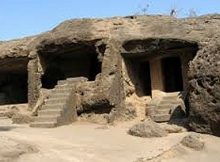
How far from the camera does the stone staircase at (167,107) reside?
1394 centimetres

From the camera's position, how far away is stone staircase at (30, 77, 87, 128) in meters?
13.5

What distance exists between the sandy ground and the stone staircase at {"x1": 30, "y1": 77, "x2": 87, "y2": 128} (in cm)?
82

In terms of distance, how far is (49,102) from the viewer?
14.7 m

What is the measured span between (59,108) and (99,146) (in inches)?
167

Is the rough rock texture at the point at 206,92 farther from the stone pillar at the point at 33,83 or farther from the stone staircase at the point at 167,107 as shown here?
the stone pillar at the point at 33,83

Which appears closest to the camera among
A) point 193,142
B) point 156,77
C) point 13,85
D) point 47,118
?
point 193,142

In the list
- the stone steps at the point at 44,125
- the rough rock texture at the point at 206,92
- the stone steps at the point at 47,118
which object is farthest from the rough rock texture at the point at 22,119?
the rough rock texture at the point at 206,92

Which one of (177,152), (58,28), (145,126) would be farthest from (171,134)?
(58,28)

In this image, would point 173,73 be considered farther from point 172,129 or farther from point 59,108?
point 172,129

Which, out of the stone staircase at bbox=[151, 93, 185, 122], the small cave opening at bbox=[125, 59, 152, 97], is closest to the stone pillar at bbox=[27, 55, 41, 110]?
the small cave opening at bbox=[125, 59, 152, 97]

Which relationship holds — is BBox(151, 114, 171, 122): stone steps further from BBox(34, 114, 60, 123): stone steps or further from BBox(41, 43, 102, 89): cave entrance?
BBox(41, 43, 102, 89): cave entrance

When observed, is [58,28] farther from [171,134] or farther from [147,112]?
[171,134]

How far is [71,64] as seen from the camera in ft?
58.4

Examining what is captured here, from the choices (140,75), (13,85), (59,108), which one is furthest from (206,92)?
(13,85)
